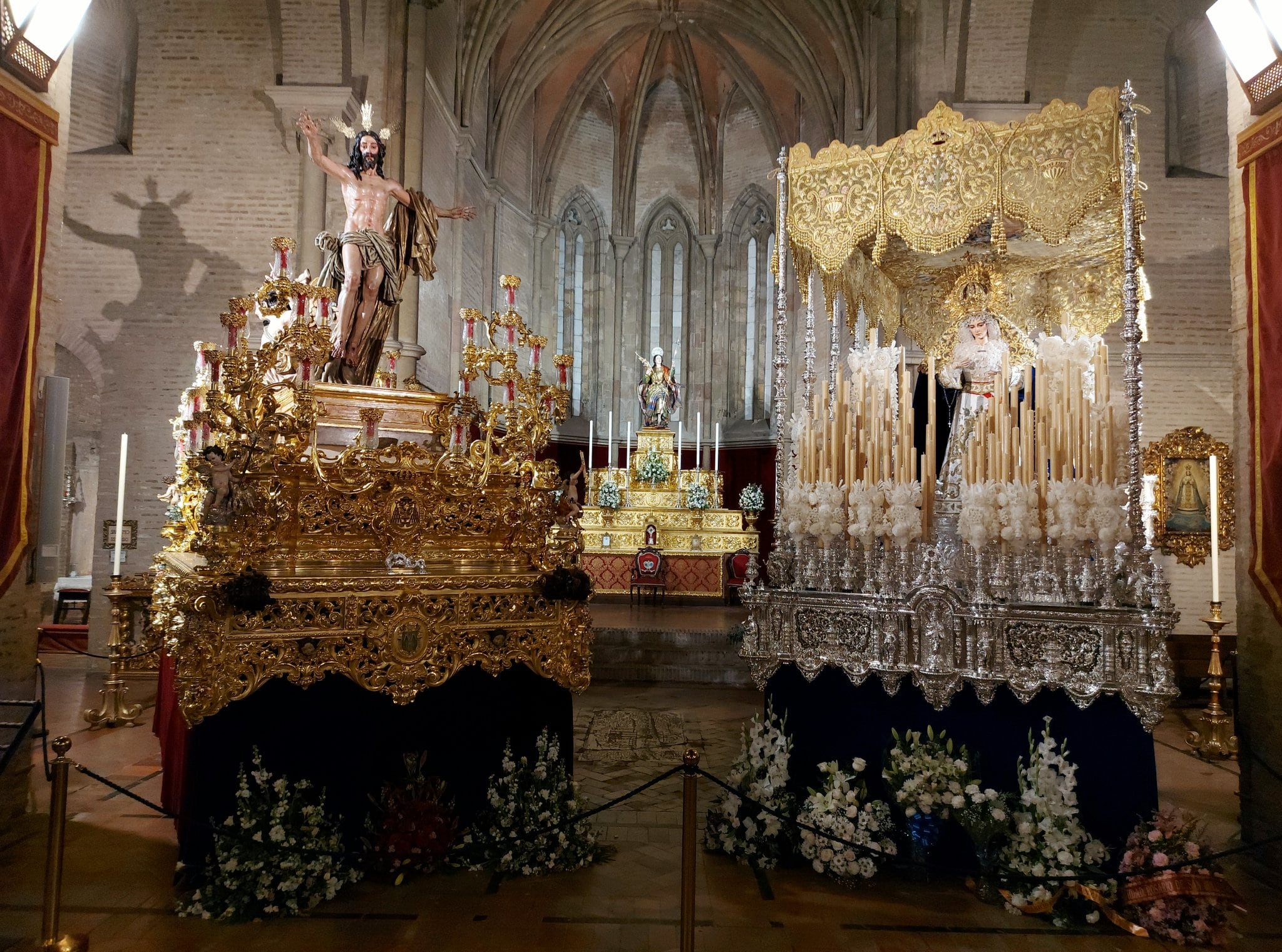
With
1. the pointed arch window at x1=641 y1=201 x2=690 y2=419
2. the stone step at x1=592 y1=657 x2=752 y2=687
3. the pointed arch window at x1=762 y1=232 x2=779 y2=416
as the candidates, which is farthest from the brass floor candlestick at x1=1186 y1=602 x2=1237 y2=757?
the pointed arch window at x1=641 y1=201 x2=690 y2=419

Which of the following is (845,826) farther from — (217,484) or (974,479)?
(217,484)

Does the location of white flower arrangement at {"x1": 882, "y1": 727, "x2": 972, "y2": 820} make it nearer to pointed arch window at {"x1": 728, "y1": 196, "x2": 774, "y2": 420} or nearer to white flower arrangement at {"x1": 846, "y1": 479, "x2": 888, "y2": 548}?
white flower arrangement at {"x1": 846, "y1": 479, "x2": 888, "y2": 548}

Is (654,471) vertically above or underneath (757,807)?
above

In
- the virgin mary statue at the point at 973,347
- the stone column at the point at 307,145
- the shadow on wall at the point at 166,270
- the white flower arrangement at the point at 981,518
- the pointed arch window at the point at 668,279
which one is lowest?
the white flower arrangement at the point at 981,518

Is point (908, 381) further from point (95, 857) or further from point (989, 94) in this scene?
point (989, 94)

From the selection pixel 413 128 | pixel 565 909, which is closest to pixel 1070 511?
pixel 565 909

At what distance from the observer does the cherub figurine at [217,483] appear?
3.58m

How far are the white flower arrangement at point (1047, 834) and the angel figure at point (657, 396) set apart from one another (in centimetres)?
1118

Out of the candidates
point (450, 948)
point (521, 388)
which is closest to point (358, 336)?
point (521, 388)

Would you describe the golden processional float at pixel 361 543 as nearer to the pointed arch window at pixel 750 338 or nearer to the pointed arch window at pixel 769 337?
the pointed arch window at pixel 769 337

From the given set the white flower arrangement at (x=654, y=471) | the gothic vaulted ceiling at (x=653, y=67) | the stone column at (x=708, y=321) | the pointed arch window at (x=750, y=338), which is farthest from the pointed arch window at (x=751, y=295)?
the white flower arrangement at (x=654, y=471)

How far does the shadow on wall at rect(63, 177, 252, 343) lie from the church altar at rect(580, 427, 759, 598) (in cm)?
583

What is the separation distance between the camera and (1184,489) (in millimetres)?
9117

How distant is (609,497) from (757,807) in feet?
30.7
